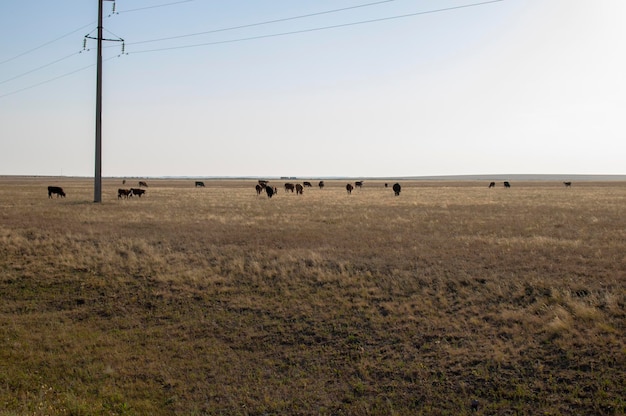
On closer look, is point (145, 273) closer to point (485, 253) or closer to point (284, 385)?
point (284, 385)

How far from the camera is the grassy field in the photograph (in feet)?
24.9

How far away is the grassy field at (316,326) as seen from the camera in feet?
24.9

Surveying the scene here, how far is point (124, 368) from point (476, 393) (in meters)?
6.74

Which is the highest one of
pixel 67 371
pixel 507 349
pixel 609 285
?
pixel 609 285

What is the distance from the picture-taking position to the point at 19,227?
22.4m

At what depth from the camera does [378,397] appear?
7.55 m

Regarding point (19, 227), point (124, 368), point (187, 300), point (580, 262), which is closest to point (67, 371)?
point (124, 368)

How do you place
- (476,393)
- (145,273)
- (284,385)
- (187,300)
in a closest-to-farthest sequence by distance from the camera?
(476,393)
(284,385)
(187,300)
(145,273)

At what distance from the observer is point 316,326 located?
1037 cm

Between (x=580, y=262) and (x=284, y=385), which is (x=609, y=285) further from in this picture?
(x=284, y=385)

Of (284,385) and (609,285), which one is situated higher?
(609,285)

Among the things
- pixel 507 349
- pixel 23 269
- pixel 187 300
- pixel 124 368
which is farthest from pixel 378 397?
pixel 23 269

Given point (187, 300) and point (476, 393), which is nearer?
point (476, 393)

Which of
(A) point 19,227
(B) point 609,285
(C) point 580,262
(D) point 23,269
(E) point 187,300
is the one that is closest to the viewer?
(B) point 609,285
